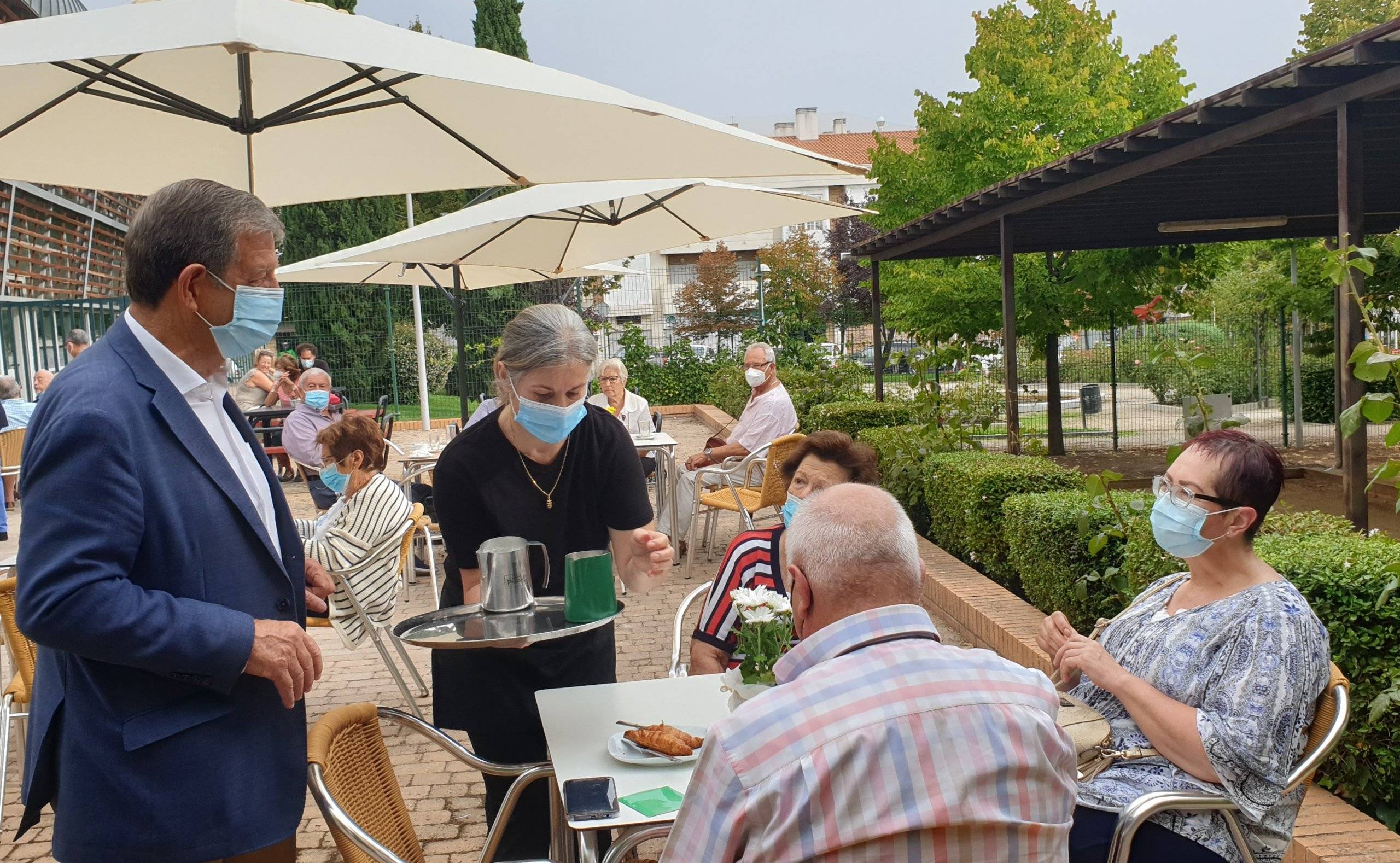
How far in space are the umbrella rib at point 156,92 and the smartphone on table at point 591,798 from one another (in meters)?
3.41

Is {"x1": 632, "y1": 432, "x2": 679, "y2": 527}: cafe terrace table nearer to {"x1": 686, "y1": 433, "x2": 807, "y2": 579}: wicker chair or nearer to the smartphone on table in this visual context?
{"x1": 686, "y1": 433, "x2": 807, "y2": 579}: wicker chair

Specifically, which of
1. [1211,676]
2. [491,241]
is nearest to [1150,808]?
[1211,676]

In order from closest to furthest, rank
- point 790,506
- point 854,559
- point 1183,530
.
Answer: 1. point 854,559
2. point 1183,530
3. point 790,506

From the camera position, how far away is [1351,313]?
511 cm

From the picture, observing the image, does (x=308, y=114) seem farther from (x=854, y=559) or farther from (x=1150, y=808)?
(x=1150, y=808)

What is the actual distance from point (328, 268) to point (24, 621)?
35.0 feet

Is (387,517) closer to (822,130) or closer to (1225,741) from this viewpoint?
(1225,741)

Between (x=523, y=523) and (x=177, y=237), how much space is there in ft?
4.17

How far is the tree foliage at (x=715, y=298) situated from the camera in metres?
35.9

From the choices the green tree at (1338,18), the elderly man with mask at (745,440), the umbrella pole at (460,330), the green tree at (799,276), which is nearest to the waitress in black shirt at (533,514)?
the elderly man with mask at (745,440)

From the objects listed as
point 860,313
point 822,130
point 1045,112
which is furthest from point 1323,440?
point 822,130

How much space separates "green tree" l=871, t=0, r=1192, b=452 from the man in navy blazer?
14166 mm

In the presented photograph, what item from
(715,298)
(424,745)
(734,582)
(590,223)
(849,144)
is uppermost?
(849,144)

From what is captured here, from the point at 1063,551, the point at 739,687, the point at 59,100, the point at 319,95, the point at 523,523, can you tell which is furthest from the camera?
the point at 1063,551
